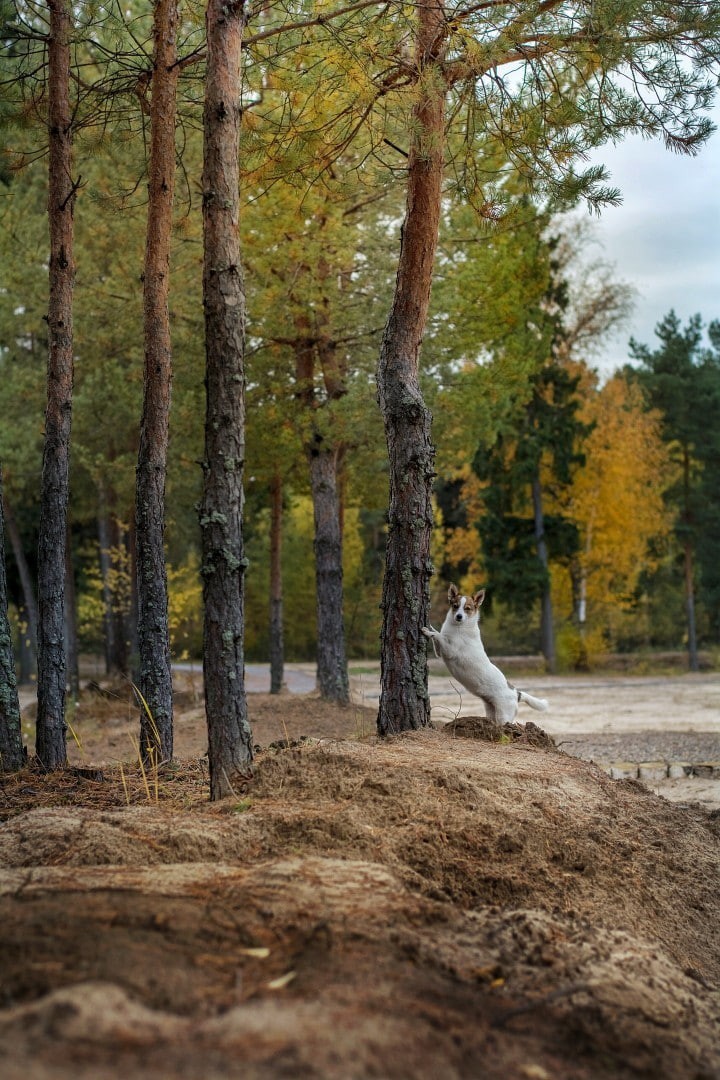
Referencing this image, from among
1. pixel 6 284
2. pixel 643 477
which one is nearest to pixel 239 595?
pixel 6 284

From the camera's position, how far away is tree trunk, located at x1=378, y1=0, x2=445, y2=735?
8039mm

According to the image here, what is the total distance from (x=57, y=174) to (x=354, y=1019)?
334 inches

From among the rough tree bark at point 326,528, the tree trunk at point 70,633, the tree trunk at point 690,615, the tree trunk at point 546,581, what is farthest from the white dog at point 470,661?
the tree trunk at point 690,615

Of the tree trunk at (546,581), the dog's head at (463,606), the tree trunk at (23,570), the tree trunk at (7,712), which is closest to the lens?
the tree trunk at (7,712)

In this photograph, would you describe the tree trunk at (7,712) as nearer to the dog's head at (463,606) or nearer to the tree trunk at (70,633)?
the dog's head at (463,606)

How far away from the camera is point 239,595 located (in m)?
6.29

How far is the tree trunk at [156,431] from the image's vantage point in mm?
8969

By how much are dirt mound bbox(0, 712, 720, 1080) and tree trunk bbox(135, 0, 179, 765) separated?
2.25 m

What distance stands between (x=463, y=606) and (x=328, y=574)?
821 cm

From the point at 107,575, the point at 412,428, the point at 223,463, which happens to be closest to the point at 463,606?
the point at 412,428

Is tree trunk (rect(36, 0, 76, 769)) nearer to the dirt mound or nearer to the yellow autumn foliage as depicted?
the dirt mound

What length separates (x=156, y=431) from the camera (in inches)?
354

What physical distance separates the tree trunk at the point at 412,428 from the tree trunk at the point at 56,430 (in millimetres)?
2871

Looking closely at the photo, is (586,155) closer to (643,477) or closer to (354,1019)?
(354,1019)
